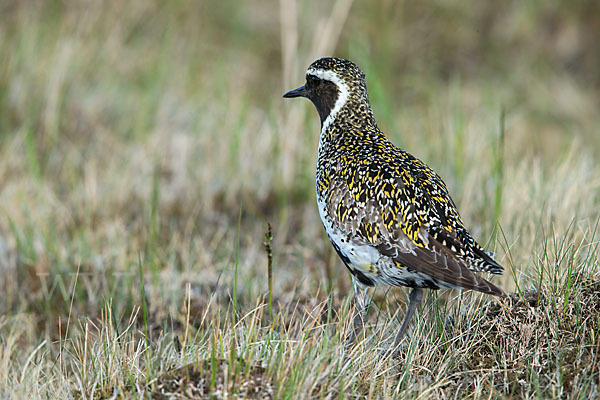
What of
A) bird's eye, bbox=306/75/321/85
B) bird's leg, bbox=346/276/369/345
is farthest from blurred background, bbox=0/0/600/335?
bird's eye, bbox=306/75/321/85

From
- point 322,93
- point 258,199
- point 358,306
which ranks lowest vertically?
point 358,306

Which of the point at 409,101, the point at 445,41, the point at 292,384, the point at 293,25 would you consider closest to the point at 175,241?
the point at 293,25

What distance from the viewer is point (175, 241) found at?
534 centimetres

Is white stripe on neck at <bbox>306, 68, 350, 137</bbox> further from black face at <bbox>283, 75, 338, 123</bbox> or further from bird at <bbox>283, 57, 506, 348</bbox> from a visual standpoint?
bird at <bbox>283, 57, 506, 348</bbox>

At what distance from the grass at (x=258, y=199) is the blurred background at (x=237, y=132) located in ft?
0.09

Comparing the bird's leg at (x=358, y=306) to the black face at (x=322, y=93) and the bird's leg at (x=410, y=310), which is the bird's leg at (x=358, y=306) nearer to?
the bird's leg at (x=410, y=310)

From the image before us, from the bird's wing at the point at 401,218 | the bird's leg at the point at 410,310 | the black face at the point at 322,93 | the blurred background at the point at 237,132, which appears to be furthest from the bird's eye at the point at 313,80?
the bird's leg at the point at 410,310

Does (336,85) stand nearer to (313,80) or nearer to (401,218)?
(313,80)

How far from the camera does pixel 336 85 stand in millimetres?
4270

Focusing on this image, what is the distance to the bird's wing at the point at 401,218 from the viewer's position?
340cm

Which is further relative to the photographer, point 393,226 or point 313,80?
point 313,80

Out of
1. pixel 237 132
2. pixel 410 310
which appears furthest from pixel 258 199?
pixel 410 310

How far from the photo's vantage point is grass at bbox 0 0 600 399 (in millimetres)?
3365

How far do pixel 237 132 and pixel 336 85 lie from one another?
1957 mm
